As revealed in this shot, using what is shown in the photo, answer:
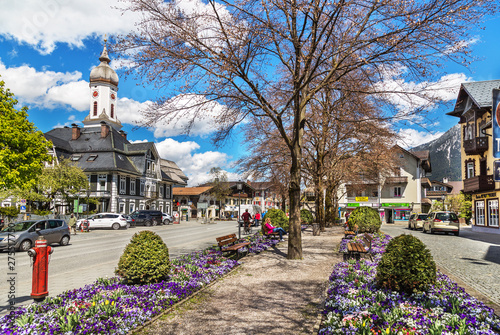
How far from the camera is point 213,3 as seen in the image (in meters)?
10.7

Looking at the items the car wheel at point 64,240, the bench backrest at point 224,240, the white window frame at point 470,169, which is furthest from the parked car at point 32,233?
the white window frame at point 470,169

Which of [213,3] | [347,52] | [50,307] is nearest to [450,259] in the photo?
[347,52]

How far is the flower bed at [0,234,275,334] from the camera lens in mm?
5008

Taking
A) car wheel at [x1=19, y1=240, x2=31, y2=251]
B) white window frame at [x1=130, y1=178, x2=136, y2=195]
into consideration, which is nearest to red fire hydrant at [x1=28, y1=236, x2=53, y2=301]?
car wheel at [x1=19, y1=240, x2=31, y2=251]

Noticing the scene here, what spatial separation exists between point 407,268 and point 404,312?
1279 mm

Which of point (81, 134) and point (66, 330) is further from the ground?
point (81, 134)

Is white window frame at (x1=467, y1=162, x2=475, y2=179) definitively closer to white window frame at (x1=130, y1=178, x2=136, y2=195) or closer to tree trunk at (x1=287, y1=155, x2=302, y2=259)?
tree trunk at (x1=287, y1=155, x2=302, y2=259)

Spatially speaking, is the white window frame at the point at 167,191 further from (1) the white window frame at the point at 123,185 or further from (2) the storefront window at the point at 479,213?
A: (2) the storefront window at the point at 479,213

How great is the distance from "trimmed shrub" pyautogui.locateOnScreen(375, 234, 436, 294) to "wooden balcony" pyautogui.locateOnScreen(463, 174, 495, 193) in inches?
1251

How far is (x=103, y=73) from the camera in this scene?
73.4 meters

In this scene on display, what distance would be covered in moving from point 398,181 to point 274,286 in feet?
204

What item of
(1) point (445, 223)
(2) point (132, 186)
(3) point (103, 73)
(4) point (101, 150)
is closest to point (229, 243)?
(1) point (445, 223)

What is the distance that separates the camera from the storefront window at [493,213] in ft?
108

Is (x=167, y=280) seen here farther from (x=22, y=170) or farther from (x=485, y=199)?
(x=485, y=199)
